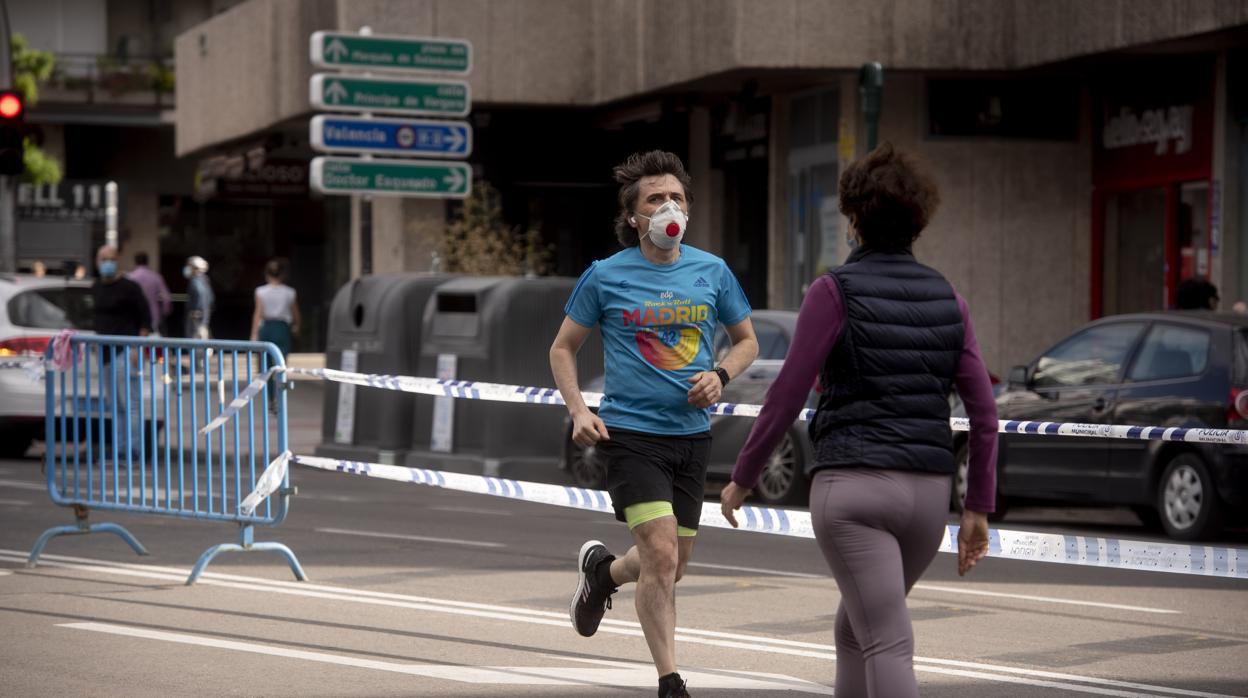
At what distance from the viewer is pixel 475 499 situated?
1527 cm

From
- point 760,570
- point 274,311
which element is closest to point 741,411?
point 760,570

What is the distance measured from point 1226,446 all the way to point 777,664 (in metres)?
5.61

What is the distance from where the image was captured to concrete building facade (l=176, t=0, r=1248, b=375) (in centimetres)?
2022

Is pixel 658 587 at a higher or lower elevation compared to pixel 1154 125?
lower

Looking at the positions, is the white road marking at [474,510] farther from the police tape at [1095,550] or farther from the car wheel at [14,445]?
the car wheel at [14,445]

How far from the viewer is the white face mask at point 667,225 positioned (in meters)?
6.42

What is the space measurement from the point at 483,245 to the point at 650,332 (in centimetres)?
1911

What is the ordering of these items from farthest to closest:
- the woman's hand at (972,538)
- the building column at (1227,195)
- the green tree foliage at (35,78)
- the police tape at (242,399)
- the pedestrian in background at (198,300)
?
the green tree foliage at (35,78)
the pedestrian in background at (198,300)
the building column at (1227,195)
the police tape at (242,399)
the woman's hand at (972,538)

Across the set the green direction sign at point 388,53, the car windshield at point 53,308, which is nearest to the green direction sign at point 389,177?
the green direction sign at point 388,53

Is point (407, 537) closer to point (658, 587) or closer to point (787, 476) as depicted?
point (787, 476)

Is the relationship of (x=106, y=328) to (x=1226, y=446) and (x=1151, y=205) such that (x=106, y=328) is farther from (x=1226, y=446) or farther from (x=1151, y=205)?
(x=1151, y=205)

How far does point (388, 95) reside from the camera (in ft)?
64.6

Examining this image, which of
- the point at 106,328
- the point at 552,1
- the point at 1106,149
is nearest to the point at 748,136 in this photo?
the point at 552,1

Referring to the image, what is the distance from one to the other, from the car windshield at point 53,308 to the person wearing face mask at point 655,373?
38.4 feet
